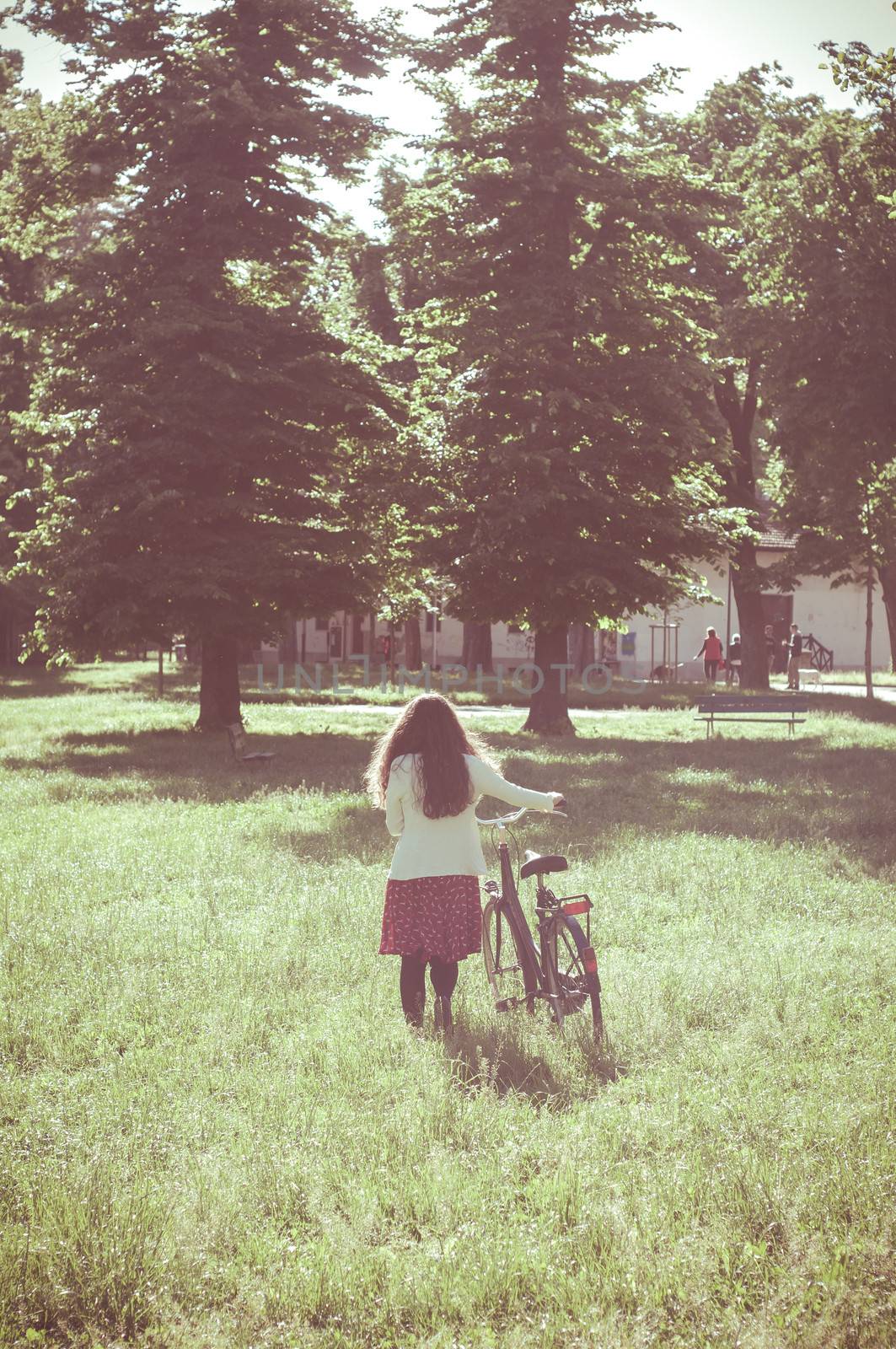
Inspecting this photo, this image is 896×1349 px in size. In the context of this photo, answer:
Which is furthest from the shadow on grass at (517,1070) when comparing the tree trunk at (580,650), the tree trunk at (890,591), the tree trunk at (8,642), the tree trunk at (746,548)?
the tree trunk at (8,642)

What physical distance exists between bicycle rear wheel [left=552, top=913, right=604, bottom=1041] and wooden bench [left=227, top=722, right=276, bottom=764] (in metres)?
11.7

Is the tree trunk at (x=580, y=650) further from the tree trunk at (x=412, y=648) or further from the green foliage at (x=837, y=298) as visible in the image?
the green foliage at (x=837, y=298)

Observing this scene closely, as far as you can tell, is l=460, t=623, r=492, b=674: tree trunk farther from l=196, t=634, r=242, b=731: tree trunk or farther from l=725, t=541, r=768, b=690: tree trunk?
l=196, t=634, r=242, b=731: tree trunk

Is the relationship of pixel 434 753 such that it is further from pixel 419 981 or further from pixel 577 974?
pixel 577 974

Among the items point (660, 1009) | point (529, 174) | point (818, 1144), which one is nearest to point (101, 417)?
point (529, 174)

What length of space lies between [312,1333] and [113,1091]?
6.98 feet

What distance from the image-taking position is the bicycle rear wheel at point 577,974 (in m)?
6.49

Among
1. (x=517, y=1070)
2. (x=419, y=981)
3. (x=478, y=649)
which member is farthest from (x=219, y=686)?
(x=478, y=649)

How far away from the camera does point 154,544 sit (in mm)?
20844

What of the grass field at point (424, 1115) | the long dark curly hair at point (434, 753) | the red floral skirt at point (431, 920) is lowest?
the grass field at point (424, 1115)

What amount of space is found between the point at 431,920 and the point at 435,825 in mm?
461

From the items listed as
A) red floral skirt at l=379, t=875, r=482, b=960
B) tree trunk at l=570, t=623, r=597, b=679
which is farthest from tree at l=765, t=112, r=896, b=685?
tree trunk at l=570, t=623, r=597, b=679

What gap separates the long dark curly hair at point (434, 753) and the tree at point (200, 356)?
1313 cm

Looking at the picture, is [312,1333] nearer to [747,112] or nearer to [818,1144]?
[818,1144]
